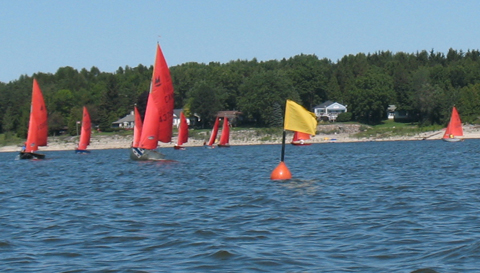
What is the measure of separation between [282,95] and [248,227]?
10543 cm

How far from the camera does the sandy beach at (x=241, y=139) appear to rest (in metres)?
101

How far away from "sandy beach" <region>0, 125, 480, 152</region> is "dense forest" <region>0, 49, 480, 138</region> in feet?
23.8

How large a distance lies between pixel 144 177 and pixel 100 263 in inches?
771

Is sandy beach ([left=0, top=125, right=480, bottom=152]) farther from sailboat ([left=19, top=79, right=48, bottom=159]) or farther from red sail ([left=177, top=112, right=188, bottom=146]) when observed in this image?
sailboat ([left=19, top=79, right=48, bottom=159])

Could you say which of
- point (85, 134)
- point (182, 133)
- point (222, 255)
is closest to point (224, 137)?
point (182, 133)

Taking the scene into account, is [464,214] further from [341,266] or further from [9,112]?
[9,112]

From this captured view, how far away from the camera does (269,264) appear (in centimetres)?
1173

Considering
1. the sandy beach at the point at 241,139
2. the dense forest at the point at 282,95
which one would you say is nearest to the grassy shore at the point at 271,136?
the sandy beach at the point at 241,139

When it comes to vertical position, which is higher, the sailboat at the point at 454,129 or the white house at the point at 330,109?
the white house at the point at 330,109

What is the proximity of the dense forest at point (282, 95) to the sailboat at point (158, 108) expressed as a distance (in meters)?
73.3

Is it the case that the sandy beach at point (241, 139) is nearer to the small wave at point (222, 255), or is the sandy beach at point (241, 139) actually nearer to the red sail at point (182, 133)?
the red sail at point (182, 133)

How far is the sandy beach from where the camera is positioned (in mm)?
101438

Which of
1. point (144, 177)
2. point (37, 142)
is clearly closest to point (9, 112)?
point (37, 142)

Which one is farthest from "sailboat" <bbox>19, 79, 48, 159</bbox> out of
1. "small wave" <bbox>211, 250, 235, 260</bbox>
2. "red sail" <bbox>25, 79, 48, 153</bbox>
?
"small wave" <bbox>211, 250, 235, 260</bbox>
